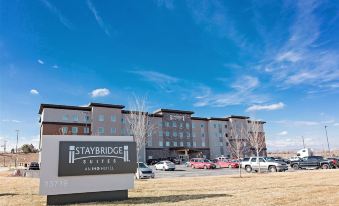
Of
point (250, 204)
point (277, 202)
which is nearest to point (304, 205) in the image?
point (277, 202)

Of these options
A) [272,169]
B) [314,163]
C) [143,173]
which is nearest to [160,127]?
[314,163]

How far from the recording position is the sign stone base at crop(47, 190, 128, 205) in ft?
37.2

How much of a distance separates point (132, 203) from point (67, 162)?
10.0 ft

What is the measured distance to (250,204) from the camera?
34.3 feet

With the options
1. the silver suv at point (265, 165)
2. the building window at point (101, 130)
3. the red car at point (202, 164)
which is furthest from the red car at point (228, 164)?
the building window at point (101, 130)

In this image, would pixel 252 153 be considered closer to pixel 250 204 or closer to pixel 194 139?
pixel 194 139

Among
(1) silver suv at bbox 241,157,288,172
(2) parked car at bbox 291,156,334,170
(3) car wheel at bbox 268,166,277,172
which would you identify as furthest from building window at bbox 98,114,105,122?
(2) parked car at bbox 291,156,334,170

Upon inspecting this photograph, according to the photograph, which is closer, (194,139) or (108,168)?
(108,168)

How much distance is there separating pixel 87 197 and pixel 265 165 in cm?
2693

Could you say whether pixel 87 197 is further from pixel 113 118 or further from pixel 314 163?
pixel 113 118

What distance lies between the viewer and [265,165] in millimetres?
34219

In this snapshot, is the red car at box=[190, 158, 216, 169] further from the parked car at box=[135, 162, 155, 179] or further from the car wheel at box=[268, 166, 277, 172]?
the parked car at box=[135, 162, 155, 179]

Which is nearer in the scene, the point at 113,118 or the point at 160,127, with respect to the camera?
the point at 113,118

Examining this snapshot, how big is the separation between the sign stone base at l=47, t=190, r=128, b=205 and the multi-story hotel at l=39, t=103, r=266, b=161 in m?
41.2
